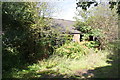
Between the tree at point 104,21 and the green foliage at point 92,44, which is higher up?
the tree at point 104,21

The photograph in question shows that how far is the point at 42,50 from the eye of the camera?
28.2ft

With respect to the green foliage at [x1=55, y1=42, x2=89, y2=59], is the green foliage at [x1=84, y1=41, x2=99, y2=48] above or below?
above

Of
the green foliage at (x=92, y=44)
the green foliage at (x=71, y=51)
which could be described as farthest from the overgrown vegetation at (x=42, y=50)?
the green foliage at (x=92, y=44)

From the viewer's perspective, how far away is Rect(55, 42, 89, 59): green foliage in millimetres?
8844

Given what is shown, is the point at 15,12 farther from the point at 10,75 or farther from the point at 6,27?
the point at 10,75

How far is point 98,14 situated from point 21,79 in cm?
953

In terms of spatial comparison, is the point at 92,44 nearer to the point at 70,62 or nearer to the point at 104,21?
the point at 104,21

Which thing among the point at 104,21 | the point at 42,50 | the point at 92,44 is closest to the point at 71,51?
the point at 42,50

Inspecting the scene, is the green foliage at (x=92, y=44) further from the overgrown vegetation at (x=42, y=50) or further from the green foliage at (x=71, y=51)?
the green foliage at (x=71, y=51)

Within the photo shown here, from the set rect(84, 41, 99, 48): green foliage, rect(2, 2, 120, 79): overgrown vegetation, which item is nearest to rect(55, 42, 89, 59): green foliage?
rect(2, 2, 120, 79): overgrown vegetation

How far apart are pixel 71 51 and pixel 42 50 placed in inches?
91.5

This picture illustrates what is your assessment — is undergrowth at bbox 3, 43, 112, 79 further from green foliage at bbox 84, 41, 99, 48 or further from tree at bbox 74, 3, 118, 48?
tree at bbox 74, 3, 118, 48

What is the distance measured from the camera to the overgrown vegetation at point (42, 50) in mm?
6125

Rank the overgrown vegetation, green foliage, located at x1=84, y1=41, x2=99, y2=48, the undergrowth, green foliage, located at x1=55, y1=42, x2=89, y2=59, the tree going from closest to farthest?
the overgrown vegetation → the undergrowth → green foliage, located at x1=55, y1=42, x2=89, y2=59 → the tree → green foliage, located at x1=84, y1=41, x2=99, y2=48
